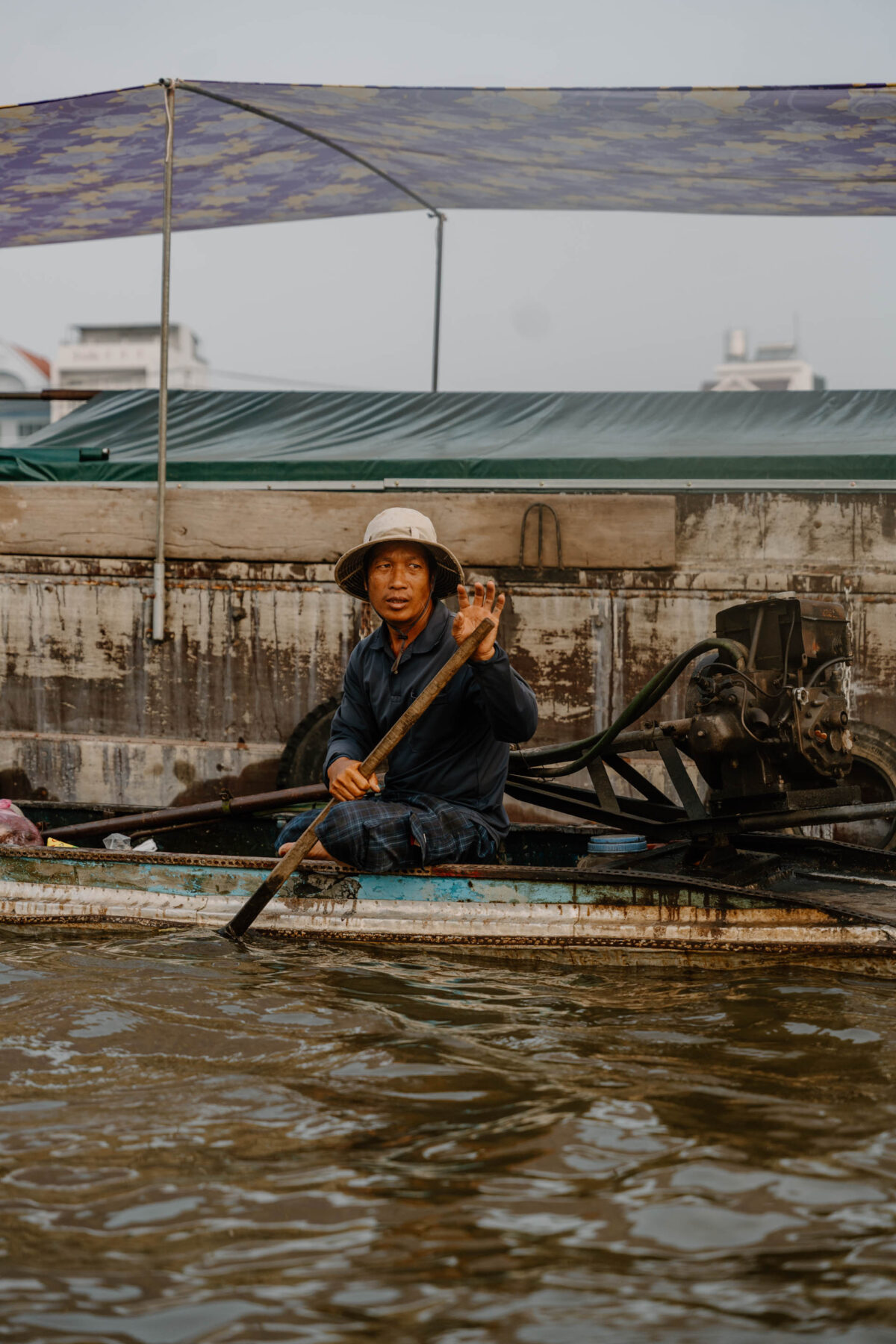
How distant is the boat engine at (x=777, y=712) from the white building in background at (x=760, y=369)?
281 feet

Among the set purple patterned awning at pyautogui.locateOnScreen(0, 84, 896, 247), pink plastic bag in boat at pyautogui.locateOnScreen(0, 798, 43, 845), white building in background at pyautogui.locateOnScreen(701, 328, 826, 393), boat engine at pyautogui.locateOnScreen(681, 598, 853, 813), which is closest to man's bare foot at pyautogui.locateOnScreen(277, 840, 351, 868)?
pink plastic bag in boat at pyautogui.locateOnScreen(0, 798, 43, 845)

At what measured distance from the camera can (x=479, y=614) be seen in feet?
13.3

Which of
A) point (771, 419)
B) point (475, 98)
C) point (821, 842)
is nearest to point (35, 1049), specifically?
point (821, 842)

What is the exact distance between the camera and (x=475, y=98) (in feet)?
22.1

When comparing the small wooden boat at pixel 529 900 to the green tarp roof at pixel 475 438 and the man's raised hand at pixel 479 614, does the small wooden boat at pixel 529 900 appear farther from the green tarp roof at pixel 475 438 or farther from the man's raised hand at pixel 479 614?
the green tarp roof at pixel 475 438

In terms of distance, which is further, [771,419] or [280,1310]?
[771,419]

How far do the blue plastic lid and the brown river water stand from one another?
1073mm

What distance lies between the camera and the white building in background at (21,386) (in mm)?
39281

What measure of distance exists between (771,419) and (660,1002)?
623 centimetres

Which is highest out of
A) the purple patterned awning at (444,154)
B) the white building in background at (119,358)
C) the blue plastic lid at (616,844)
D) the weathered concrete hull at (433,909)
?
the white building in background at (119,358)

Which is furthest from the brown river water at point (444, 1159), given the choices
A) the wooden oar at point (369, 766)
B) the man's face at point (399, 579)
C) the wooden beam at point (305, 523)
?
the wooden beam at point (305, 523)

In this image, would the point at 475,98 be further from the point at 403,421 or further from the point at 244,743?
the point at 244,743

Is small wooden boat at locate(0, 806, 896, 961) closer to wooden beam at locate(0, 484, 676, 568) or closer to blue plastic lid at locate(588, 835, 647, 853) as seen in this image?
blue plastic lid at locate(588, 835, 647, 853)

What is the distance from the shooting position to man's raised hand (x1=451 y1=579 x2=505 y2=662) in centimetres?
405
